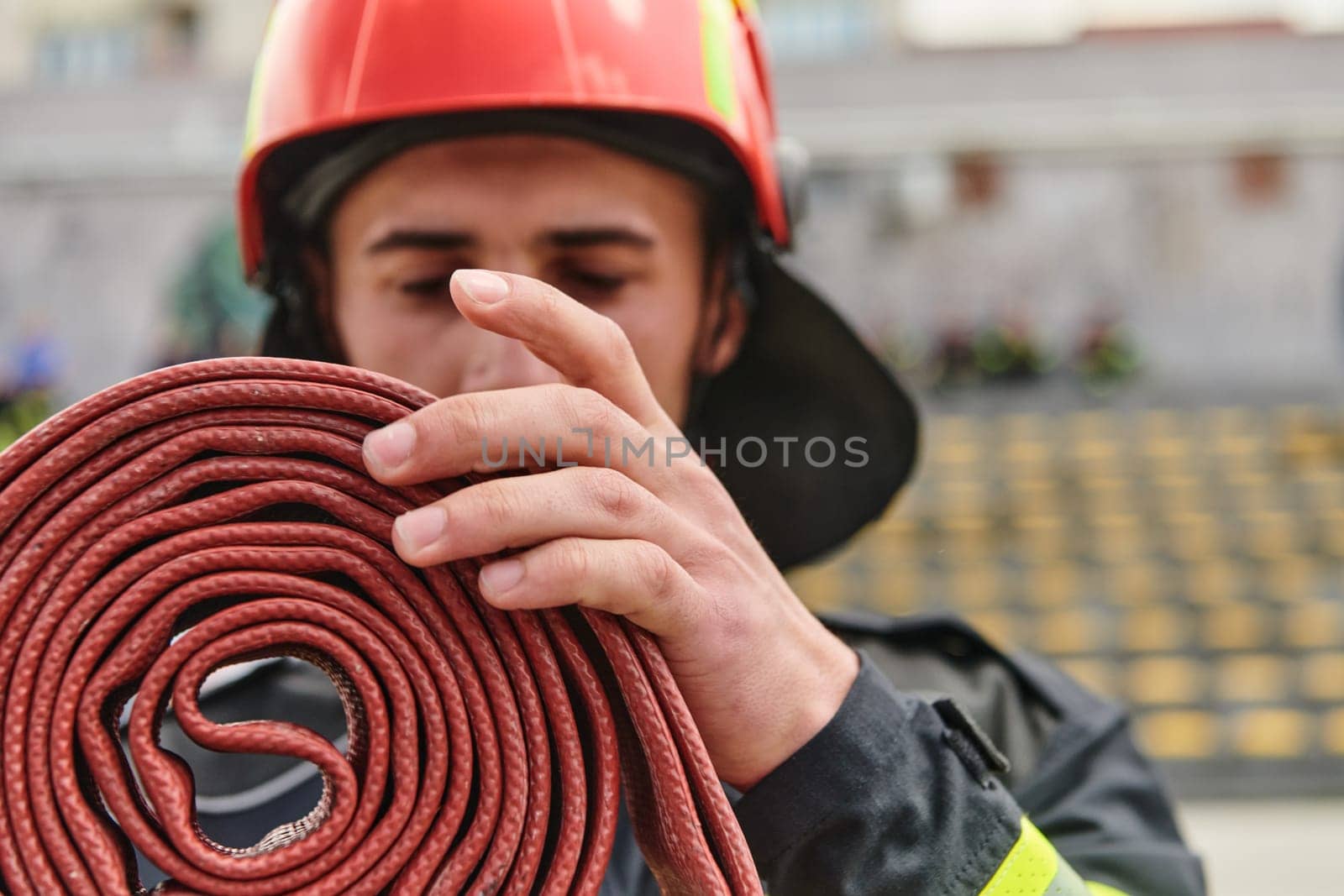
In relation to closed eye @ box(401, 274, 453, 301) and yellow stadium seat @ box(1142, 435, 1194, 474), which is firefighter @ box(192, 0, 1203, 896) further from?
yellow stadium seat @ box(1142, 435, 1194, 474)

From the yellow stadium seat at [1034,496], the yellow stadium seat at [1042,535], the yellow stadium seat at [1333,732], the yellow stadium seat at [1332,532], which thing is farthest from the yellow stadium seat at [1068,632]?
Result: the yellow stadium seat at [1332,532]

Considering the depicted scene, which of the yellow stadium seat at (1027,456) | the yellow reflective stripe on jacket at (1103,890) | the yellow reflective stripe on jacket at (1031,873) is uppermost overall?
the yellow reflective stripe on jacket at (1031,873)

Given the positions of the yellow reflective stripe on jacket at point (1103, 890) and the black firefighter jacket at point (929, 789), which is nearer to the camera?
the black firefighter jacket at point (929, 789)

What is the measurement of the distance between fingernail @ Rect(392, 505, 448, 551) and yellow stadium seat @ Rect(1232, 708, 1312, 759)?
6341 millimetres

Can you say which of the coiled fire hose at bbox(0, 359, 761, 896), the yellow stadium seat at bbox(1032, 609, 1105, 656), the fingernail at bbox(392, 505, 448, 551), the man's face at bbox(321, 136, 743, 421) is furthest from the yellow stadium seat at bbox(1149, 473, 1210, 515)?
the fingernail at bbox(392, 505, 448, 551)

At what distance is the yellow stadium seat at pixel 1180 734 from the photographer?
5.95m

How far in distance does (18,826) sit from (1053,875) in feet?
2.75

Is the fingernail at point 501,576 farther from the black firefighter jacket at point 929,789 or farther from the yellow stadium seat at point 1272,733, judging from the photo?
the yellow stadium seat at point 1272,733

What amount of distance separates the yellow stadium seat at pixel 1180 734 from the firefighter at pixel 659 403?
489 centimetres

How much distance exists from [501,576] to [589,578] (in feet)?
0.20

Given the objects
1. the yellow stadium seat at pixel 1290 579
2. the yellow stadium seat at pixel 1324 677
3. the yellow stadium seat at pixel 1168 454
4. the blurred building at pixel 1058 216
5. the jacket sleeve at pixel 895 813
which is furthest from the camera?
the blurred building at pixel 1058 216

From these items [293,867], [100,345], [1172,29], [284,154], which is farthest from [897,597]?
[1172,29]

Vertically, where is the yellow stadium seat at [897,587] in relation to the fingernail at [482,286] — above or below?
below

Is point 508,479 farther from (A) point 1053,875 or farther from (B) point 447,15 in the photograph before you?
(B) point 447,15
